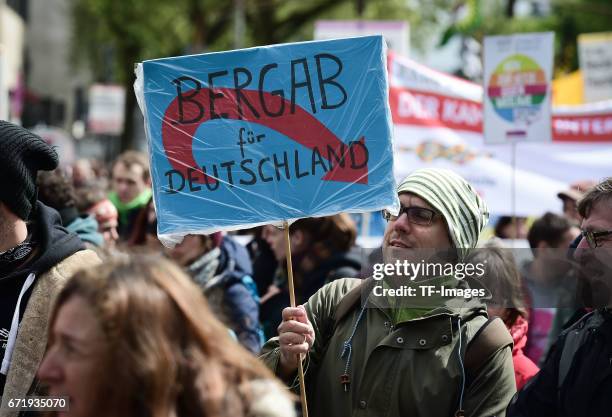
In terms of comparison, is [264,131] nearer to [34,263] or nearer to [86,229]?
[34,263]

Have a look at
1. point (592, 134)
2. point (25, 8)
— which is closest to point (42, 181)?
point (592, 134)

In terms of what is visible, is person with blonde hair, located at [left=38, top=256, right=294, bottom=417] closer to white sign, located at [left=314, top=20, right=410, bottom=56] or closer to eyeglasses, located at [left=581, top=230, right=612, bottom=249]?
eyeglasses, located at [left=581, top=230, right=612, bottom=249]

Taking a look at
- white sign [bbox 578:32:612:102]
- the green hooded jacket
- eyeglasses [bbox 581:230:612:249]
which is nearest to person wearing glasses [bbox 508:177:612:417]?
eyeglasses [bbox 581:230:612:249]

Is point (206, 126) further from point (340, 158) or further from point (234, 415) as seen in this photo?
point (234, 415)

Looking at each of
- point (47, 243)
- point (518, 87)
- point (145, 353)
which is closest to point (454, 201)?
point (47, 243)

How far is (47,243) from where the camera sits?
11.7ft

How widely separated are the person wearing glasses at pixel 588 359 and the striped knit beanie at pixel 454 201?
0.37 m

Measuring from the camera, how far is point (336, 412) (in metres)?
3.53

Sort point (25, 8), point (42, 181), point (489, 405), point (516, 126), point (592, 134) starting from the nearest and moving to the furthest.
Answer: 1. point (489, 405)
2. point (42, 181)
3. point (516, 126)
4. point (592, 134)
5. point (25, 8)

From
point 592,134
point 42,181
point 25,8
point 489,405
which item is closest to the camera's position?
point 489,405

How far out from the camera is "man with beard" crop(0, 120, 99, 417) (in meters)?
3.38

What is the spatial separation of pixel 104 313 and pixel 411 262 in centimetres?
169

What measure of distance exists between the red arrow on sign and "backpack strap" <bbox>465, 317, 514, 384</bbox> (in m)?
0.72

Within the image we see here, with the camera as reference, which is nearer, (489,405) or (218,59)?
(489,405)
